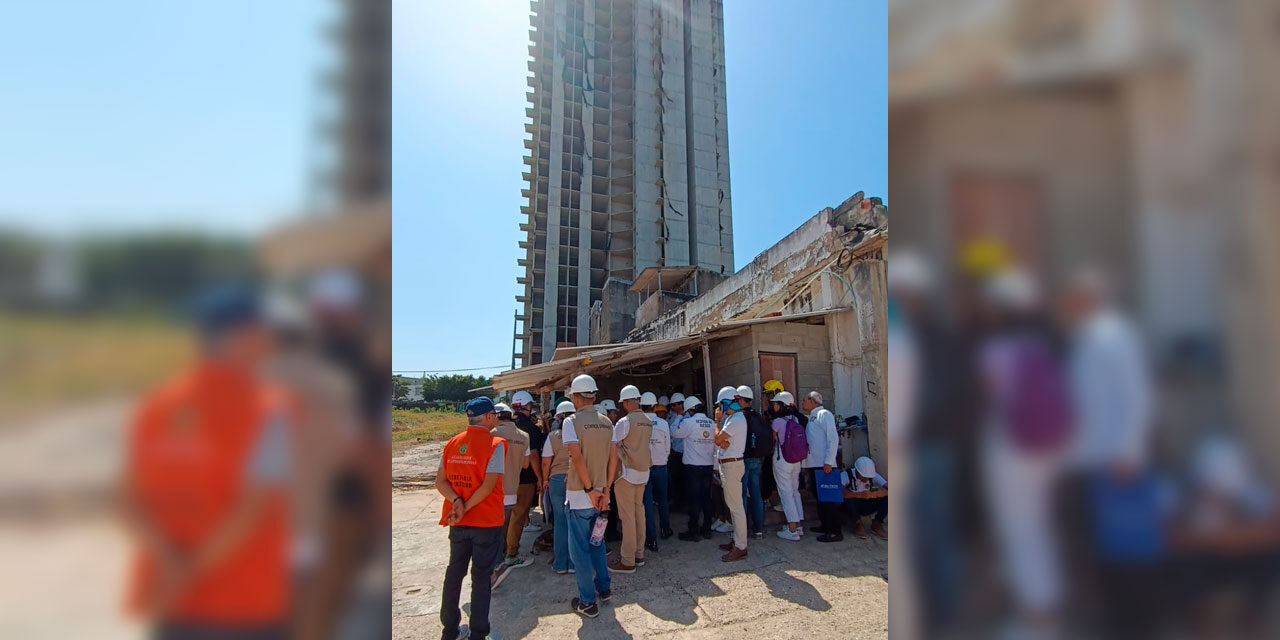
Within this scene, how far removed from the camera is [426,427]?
93.6 feet

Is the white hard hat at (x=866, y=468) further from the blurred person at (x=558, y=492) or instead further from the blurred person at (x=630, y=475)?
the blurred person at (x=558, y=492)

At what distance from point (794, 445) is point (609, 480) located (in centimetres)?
260

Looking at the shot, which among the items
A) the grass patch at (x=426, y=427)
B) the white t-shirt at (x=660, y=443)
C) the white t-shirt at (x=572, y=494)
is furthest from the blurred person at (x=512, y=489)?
the grass patch at (x=426, y=427)

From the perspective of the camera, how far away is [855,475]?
21.6 feet

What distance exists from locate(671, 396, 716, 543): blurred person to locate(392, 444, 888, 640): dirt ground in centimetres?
25

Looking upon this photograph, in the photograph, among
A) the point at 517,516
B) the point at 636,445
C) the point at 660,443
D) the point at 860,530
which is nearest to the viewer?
the point at 636,445
